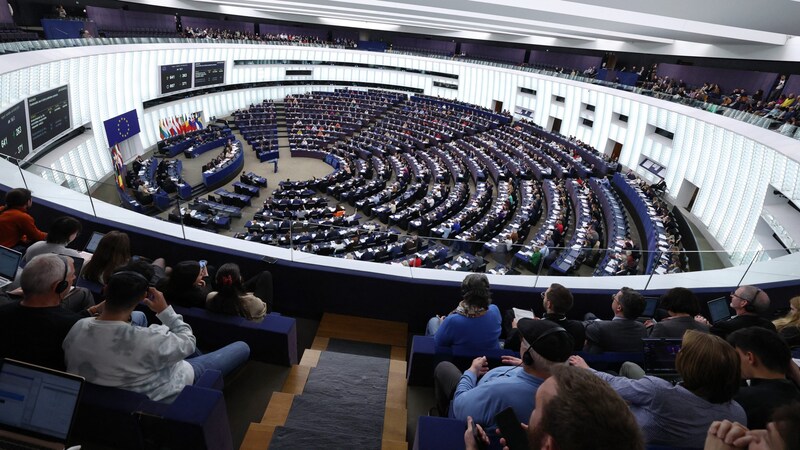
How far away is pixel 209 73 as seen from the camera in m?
23.2

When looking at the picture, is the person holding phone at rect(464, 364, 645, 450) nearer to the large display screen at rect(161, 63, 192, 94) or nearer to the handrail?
the handrail

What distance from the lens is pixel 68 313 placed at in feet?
6.93

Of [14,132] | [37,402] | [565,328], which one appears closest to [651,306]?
[565,328]

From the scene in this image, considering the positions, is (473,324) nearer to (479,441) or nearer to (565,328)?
(565,328)

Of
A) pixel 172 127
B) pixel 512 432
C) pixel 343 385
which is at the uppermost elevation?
pixel 512 432

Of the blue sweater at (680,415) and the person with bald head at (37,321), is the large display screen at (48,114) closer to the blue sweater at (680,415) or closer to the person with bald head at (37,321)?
the person with bald head at (37,321)

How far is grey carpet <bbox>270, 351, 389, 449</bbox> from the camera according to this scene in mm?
2343

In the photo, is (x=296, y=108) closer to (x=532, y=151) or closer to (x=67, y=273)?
(x=532, y=151)

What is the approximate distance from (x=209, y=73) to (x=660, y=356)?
25960mm

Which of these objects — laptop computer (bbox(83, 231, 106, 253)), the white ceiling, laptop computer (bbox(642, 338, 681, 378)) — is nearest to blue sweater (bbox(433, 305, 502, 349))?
laptop computer (bbox(642, 338, 681, 378))

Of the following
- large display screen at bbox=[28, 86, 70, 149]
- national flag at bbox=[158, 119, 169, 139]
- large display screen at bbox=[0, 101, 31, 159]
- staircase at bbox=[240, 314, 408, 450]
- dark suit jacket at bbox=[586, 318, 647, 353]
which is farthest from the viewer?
national flag at bbox=[158, 119, 169, 139]

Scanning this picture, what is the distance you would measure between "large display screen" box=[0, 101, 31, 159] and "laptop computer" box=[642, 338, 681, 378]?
45.5 feet

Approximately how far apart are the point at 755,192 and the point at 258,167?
19.3 metres

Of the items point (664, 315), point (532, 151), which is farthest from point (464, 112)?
point (664, 315)
